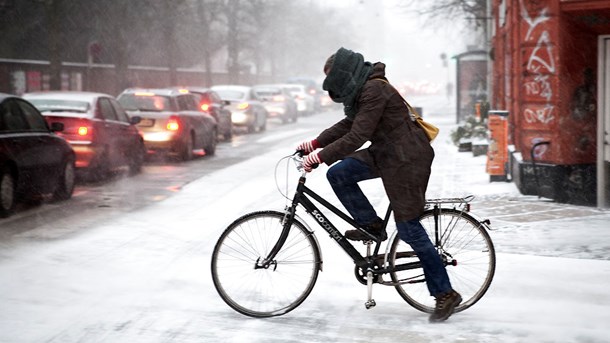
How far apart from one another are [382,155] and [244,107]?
2622 cm

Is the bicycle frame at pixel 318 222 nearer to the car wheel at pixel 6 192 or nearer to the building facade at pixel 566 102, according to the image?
the car wheel at pixel 6 192

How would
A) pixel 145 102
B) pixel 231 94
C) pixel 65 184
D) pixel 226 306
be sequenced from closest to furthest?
pixel 226 306, pixel 65 184, pixel 145 102, pixel 231 94

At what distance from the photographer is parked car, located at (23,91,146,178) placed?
51.5ft

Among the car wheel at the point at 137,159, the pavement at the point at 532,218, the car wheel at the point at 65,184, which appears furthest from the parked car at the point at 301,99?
the car wheel at the point at 65,184

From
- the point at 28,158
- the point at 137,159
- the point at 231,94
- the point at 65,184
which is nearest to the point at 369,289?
the point at 28,158

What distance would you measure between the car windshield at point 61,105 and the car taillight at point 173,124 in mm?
3886

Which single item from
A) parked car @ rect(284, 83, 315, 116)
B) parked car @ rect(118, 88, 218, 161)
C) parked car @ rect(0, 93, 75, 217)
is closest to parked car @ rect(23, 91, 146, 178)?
parked car @ rect(0, 93, 75, 217)

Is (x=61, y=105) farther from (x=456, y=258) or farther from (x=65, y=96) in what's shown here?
(x=456, y=258)

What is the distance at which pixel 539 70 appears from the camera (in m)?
13.0

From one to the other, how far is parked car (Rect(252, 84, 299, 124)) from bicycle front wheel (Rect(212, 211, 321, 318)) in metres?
33.3

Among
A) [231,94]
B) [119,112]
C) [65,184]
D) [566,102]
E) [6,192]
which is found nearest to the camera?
[6,192]

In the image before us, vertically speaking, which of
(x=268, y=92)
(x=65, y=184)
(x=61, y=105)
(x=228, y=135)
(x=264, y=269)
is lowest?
(x=264, y=269)

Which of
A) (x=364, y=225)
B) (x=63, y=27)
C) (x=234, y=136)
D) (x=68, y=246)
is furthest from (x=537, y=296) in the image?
(x=63, y=27)

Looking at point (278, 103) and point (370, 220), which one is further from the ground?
point (278, 103)
